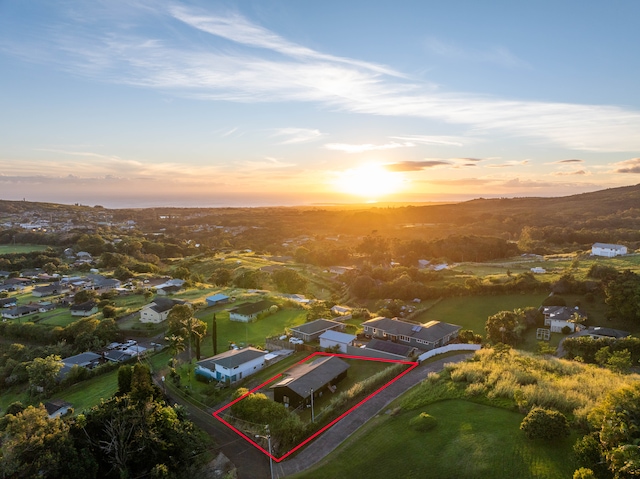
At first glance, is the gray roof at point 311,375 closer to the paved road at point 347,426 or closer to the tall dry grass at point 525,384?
the paved road at point 347,426

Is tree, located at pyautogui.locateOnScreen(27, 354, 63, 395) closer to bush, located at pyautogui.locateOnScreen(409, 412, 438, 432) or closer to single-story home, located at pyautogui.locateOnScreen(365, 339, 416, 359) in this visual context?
single-story home, located at pyautogui.locateOnScreen(365, 339, 416, 359)

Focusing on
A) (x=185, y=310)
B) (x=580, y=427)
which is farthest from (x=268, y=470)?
(x=185, y=310)

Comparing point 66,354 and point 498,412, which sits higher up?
point 498,412

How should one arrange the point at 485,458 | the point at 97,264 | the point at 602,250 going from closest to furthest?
1. the point at 485,458
2. the point at 602,250
3. the point at 97,264

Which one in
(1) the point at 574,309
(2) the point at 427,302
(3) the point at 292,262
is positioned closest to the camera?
(1) the point at 574,309

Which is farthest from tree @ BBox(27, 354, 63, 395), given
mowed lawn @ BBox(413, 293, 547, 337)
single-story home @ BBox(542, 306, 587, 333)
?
single-story home @ BBox(542, 306, 587, 333)

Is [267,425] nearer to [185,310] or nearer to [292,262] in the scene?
[185,310]

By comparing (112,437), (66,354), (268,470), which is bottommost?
(66,354)

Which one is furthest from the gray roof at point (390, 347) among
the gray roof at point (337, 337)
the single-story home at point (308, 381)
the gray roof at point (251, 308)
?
the gray roof at point (251, 308)
